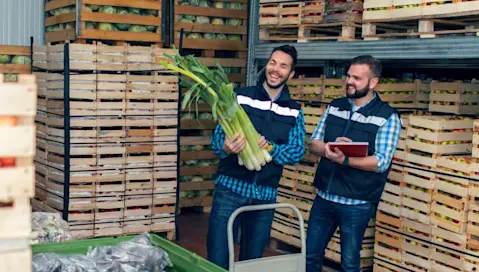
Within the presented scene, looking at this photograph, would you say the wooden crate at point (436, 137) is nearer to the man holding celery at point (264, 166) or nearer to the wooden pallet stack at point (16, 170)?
the man holding celery at point (264, 166)

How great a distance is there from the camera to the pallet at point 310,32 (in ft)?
24.9

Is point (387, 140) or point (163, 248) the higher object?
point (387, 140)

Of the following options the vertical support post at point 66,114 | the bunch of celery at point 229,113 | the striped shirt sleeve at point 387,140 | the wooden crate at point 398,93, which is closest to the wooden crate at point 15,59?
the vertical support post at point 66,114

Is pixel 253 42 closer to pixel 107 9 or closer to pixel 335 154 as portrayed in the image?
pixel 107 9

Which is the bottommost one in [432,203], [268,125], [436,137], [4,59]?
[432,203]

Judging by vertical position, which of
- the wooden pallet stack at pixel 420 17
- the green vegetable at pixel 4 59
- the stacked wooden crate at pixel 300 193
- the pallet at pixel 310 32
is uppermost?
the wooden pallet stack at pixel 420 17

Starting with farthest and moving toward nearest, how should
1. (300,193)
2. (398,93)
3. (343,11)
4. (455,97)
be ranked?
(300,193)
(343,11)
(398,93)
(455,97)

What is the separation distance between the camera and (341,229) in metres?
5.89

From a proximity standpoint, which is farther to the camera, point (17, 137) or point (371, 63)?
point (371, 63)

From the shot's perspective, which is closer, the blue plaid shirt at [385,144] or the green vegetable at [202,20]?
the blue plaid shirt at [385,144]

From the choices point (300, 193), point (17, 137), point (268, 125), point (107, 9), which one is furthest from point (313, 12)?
point (17, 137)

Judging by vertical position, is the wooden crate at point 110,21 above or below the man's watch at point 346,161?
above

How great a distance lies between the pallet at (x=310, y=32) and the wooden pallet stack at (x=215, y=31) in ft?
3.09

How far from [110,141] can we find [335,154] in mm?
3447
